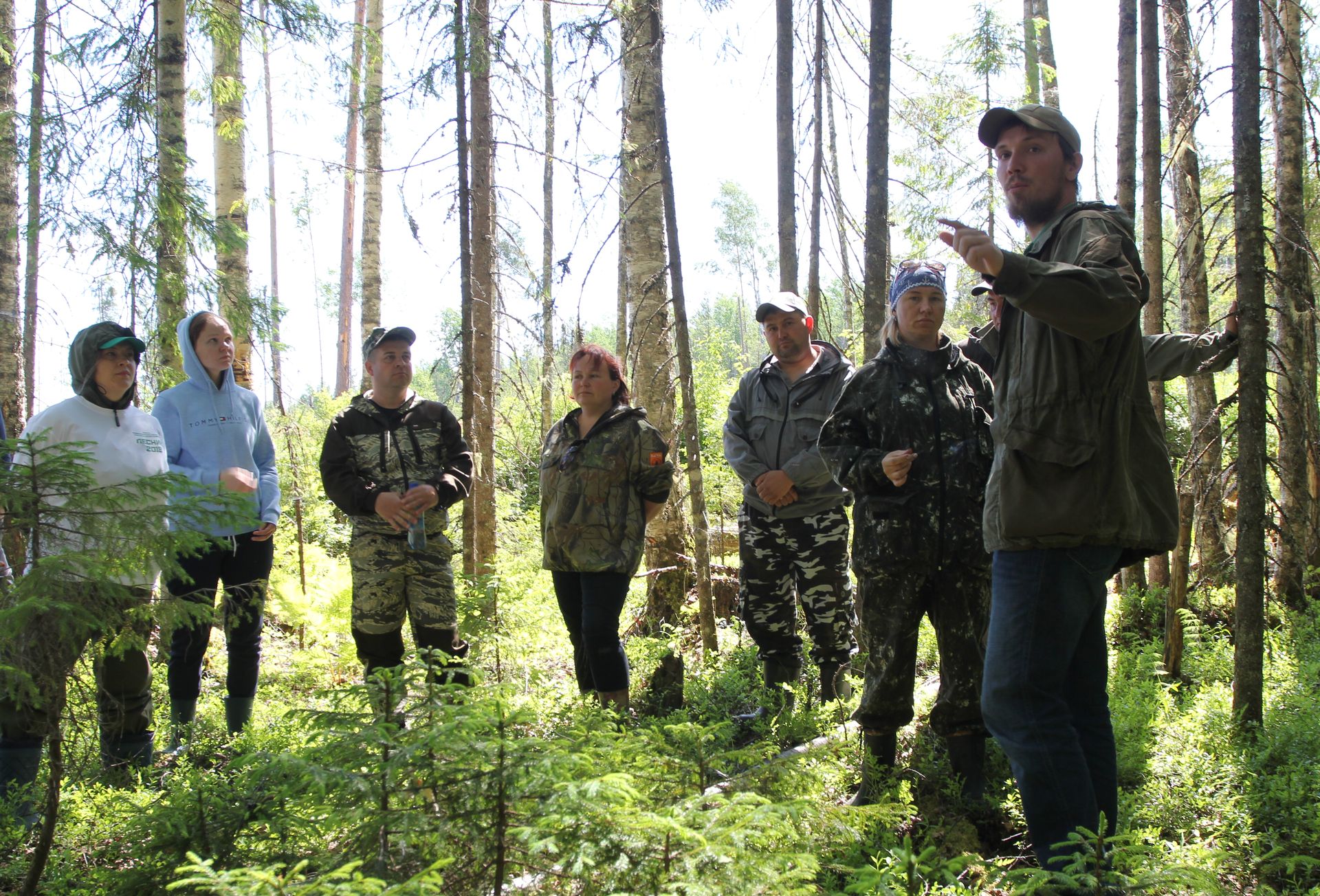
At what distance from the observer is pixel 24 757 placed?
371 cm

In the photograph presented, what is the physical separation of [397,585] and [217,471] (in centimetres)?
122

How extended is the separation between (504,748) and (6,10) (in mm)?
10597

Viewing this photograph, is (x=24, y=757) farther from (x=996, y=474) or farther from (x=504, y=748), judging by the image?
(x=996, y=474)

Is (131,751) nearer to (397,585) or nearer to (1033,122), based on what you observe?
(397,585)

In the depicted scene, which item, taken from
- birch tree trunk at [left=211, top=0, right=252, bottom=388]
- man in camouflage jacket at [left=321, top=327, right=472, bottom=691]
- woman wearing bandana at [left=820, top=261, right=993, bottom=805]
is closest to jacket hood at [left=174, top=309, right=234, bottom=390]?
man in camouflage jacket at [left=321, top=327, right=472, bottom=691]

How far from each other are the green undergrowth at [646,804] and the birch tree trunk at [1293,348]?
1118mm

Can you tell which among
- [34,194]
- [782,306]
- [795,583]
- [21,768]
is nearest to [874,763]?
[795,583]

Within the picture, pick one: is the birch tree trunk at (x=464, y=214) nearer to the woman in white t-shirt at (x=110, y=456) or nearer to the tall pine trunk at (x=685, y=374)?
the tall pine trunk at (x=685, y=374)

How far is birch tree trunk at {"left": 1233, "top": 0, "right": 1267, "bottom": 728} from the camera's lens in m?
3.70

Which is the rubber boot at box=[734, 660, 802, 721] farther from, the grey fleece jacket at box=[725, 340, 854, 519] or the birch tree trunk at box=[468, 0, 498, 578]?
the birch tree trunk at box=[468, 0, 498, 578]

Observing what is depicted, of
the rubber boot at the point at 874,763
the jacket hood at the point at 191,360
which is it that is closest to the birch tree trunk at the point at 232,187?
the jacket hood at the point at 191,360

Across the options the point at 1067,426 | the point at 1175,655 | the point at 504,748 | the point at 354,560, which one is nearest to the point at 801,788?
the point at 504,748

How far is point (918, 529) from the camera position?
3.76 m

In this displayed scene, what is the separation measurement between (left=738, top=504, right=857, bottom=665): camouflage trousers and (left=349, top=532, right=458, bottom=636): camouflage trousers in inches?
71.2
